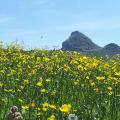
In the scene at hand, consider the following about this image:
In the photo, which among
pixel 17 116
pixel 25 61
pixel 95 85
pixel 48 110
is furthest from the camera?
pixel 25 61

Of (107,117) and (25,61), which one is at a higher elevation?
(25,61)

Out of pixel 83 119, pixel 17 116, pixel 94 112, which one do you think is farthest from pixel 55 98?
pixel 17 116

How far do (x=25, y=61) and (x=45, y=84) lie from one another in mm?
5473

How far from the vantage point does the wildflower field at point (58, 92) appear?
8.23 metres

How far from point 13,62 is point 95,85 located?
17.4 feet

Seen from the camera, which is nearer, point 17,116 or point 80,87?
point 17,116

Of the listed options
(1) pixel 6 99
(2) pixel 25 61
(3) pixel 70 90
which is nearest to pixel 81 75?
(3) pixel 70 90

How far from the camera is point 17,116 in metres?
6.07

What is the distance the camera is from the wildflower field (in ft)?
27.0

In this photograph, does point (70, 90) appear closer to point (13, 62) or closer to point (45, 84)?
point (45, 84)

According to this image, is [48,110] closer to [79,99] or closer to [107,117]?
[107,117]

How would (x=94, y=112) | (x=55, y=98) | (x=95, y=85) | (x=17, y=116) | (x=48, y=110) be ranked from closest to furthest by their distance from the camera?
1. (x=17, y=116)
2. (x=48, y=110)
3. (x=94, y=112)
4. (x=55, y=98)
5. (x=95, y=85)

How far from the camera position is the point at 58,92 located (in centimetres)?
1046

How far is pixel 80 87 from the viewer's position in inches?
473
